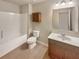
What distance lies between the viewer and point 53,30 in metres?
3.17

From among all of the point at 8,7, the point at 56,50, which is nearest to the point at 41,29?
the point at 56,50

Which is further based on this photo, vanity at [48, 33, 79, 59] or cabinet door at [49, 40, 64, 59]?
cabinet door at [49, 40, 64, 59]

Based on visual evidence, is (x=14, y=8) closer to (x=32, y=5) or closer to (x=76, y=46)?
(x=32, y=5)

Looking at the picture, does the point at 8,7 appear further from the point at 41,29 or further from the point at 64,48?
the point at 64,48

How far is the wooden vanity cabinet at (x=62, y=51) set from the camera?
178cm

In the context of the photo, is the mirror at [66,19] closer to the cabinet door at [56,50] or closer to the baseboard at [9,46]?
the cabinet door at [56,50]

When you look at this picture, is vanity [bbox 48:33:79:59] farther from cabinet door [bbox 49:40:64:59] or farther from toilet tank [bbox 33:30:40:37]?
toilet tank [bbox 33:30:40:37]

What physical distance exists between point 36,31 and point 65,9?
1.86 m

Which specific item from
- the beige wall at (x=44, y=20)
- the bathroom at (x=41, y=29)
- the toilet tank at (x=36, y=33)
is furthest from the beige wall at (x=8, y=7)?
the toilet tank at (x=36, y=33)

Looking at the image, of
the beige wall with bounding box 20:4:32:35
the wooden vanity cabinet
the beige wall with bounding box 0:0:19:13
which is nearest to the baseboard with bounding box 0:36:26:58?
the beige wall with bounding box 20:4:32:35

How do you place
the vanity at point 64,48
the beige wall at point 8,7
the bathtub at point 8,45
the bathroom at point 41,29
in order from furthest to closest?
1. the beige wall at point 8,7
2. the bathtub at point 8,45
3. the bathroom at point 41,29
4. the vanity at point 64,48

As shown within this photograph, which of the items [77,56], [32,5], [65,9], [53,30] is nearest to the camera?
[77,56]

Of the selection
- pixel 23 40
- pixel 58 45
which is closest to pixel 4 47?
pixel 23 40

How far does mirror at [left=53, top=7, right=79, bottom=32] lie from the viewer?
2.46 metres
